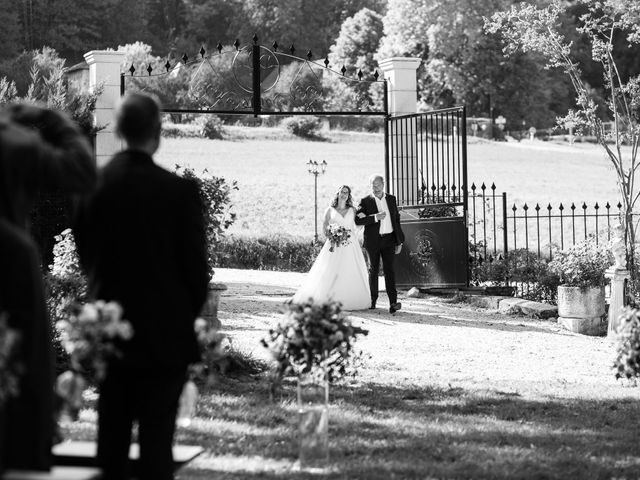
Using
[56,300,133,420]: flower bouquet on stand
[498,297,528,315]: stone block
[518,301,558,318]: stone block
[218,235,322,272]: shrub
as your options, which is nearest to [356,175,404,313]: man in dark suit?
[498,297,528,315]: stone block

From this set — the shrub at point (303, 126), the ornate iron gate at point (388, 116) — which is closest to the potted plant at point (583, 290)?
the ornate iron gate at point (388, 116)

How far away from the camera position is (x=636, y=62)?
63344mm

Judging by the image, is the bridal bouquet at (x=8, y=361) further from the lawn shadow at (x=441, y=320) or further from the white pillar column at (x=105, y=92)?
the white pillar column at (x=105, y=92)

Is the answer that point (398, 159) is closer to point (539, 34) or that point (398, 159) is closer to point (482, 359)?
point (539, 34)

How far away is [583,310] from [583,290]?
10.0 inches

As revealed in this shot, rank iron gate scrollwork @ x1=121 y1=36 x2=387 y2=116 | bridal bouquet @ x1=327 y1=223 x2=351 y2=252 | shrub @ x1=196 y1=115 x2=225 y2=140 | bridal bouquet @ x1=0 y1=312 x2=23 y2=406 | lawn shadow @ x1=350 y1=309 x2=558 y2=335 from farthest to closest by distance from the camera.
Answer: shrub @ x1=196 y1=115 x2=225 y2=140 < iron gate scrollwork @ x1=121 y1=36 x2=387 y2=116 < bridal bouquet @ x1=327 y1=223 x2=351 y2=252 < lawn shadow @ x1=350 y1=309 x2=558 y2=335 < bridal bouquet @ x1=0 y1=312 x2=23 y2=406

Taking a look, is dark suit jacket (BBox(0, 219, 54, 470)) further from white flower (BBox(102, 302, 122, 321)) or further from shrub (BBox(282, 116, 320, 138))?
shrub (BBox(282, 116, 320, 138))

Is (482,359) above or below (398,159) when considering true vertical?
below

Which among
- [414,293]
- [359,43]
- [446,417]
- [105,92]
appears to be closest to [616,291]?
[414,293]

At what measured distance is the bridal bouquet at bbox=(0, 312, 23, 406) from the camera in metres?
2.85

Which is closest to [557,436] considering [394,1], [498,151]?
[498,151]

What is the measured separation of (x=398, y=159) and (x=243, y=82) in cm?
279

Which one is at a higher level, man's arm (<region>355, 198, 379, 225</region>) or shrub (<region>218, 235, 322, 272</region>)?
man's arm (<region>355, 198, 379, 225</region>)

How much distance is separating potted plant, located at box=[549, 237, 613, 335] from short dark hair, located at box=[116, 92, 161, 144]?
9788 mm
